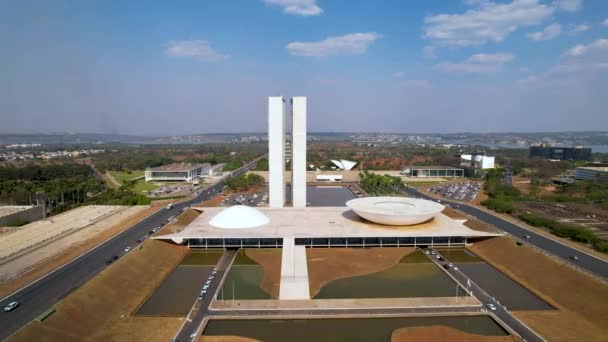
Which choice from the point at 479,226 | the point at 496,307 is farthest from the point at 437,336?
the point at 479,226

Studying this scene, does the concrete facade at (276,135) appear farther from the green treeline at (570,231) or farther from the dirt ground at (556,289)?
the green treeline at (570,231)

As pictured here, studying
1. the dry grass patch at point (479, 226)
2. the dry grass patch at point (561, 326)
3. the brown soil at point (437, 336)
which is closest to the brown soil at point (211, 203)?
the dry grass patch at point (479, 226)

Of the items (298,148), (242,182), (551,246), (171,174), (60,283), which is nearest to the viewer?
(60,283)

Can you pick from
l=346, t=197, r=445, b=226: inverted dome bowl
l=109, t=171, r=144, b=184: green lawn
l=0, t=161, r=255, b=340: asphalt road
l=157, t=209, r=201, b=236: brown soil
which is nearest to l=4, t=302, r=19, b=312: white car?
l=0, t=161, r=255, b=340: asphalt road

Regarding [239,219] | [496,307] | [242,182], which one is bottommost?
[496,307]

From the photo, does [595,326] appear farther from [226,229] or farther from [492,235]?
[226,229]

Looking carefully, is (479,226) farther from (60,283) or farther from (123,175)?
(123,175)
